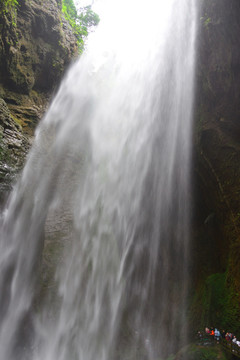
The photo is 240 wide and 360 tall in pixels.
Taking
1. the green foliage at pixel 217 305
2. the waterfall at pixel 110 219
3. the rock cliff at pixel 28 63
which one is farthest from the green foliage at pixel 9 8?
the green foliage at pixel 217 305

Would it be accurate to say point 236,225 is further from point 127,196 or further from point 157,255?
point 127,196

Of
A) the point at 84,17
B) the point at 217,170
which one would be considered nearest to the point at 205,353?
the point at 217,170

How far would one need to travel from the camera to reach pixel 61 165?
27.3 ft

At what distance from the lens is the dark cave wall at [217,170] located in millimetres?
5781

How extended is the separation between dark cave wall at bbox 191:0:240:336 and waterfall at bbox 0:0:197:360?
453 mm

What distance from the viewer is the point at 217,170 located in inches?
263

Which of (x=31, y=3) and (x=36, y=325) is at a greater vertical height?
(x=31, y=3)

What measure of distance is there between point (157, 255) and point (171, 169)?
116 inches

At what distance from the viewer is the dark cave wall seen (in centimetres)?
578

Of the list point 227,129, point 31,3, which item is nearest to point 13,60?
point 31,3

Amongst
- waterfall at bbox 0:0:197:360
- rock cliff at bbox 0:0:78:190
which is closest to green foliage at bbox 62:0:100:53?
rock cliff at bbox 0:0:78:190

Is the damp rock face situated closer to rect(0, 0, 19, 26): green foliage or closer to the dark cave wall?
Answer: rect(0, 0, 19, 26): green foliage

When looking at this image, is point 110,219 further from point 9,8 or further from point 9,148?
point 9,8

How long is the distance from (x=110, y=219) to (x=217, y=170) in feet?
12.3
